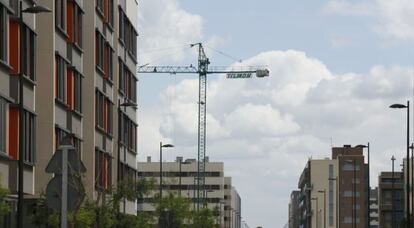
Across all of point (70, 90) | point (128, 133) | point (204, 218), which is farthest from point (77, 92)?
point (204, 218)

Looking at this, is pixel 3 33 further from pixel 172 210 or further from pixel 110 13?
pixel 172 210

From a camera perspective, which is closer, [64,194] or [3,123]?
[64,194]

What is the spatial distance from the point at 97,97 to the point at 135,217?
11.3m

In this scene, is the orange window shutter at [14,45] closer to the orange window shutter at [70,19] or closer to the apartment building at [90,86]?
the apartment building at [90,86]


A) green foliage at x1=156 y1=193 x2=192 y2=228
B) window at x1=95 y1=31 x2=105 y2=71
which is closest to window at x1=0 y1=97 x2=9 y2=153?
window at x1=95 y1=31 x2=105 y2=71

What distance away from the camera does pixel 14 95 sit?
4881 cm

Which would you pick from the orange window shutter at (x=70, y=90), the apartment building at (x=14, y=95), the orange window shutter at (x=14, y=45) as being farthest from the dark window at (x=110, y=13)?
the orange window shutter at (x=14, y=45)

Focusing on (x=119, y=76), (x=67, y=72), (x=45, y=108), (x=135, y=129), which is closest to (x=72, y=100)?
(x=67, y=72)

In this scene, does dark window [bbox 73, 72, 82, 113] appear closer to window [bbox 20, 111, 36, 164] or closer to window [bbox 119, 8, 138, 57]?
window [bbox 20, 111, 36, 164]

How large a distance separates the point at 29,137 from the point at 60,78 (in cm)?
823

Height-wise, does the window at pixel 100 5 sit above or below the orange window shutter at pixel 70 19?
above

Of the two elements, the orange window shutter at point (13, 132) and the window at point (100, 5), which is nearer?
the orange window shutter at point (13, 132)

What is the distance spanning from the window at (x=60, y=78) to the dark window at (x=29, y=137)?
6.40 meters

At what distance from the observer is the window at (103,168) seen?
75250mm
